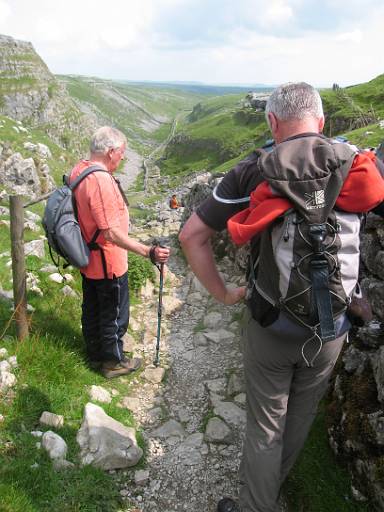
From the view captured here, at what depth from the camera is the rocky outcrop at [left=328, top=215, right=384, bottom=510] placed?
4063 mm

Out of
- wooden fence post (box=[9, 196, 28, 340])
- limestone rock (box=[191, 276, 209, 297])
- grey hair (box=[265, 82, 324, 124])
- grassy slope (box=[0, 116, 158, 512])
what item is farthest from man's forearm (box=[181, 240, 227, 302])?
limestone rock (box=[191, 276, 209, 297])

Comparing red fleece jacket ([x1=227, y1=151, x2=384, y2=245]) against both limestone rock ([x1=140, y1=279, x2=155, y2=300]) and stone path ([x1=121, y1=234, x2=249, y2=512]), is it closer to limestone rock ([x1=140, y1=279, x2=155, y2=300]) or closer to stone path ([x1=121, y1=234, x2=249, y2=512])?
stone path ([x1=121, y1=234, x2=249, y2=512])

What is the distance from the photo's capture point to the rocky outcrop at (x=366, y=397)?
4063 millimetres

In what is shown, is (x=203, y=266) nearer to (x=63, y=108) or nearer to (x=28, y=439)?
(x=28, y=439)

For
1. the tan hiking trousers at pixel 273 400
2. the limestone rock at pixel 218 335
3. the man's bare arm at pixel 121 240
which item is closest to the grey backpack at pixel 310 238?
the tan hiking trousers at pixel 273 400

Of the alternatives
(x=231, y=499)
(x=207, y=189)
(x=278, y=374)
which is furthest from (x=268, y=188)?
(x=207, y=189)

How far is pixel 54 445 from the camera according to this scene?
16.1 feet

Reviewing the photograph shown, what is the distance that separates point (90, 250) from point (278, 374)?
3423mm

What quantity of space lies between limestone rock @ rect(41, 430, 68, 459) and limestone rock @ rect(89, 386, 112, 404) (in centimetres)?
105

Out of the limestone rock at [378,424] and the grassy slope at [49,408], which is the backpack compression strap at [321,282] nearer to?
the limestone rock at [378,424]

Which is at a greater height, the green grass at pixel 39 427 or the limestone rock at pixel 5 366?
the limestone rock at pixel 5 366

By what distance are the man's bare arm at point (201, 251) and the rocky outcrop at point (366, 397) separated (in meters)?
2.13

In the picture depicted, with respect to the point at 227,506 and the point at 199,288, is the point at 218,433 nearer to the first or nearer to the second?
the point at 227,506

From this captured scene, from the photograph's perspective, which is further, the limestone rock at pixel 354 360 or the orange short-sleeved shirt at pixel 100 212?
the orange short-sleeved shirt at pixel 100 212
